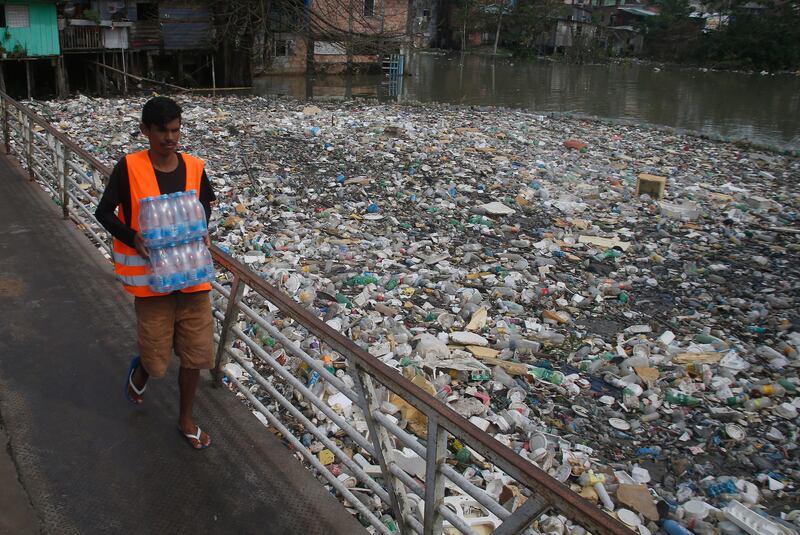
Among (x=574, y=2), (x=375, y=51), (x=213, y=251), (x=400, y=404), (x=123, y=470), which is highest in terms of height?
(x=574, y=2)

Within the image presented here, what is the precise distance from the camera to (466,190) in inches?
357

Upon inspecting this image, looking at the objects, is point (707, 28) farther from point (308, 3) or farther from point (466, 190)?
point (466, 190)

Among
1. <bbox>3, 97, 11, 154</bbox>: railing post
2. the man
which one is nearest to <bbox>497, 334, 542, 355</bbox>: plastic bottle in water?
the man

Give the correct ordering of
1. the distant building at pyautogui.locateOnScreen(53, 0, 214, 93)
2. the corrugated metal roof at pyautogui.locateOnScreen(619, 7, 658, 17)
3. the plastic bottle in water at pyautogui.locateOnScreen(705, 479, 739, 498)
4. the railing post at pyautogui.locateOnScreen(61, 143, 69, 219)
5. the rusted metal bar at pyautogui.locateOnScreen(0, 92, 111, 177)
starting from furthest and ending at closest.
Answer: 1. the corrugated metal roof at pyautogui.locateOnScreen(619, 7, 658, 17)
2. the distant building at pyautogui.locateOnScreen(53, 0, 214, 93)
3. the railing post at pyautogui.locateOnScreen(61, 143, 69, 219)
4. the rusted metal bar at pyautogui.locateOnScreen(0, 92, 111, 177)
5. the plastic bottle in water at pyautogui.locateOnScreen(705, 479, 739, 498)

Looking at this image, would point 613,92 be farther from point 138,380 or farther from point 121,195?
point 121,195

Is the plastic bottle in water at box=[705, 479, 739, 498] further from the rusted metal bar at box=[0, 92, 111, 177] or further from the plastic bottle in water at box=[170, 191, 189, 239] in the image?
the rusted metal bar at box=[0, 92, 111, 177]

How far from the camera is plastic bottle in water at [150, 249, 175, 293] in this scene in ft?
7.46

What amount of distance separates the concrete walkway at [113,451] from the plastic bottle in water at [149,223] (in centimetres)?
87

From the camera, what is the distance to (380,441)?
200 cm

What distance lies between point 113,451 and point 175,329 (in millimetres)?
522

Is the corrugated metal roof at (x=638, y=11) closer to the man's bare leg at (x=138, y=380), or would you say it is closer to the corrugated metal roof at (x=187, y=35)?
the corrugated metal roof at (x=187, y=35)

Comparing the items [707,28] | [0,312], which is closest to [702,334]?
[0,312]

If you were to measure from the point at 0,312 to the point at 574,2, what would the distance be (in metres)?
56.0

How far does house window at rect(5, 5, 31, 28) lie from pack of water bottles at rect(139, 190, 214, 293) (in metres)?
21.7
